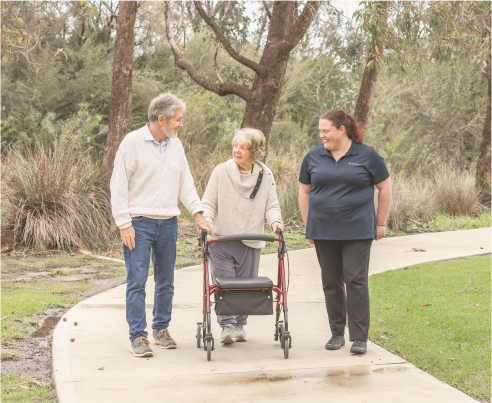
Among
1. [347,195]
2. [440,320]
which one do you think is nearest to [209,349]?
[347,195]

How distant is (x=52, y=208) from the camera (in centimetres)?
1030

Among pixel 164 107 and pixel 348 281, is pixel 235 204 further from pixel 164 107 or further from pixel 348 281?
pixel 348 281

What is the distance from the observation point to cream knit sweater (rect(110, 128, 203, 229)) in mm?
4812

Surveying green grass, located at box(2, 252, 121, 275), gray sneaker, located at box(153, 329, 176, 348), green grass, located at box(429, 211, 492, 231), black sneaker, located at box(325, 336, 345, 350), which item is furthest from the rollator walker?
green grass, located at box(429, 211, 492, 231)

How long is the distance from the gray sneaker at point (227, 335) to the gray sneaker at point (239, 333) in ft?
0.12

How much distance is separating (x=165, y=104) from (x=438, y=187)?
1344cm

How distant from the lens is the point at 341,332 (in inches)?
206

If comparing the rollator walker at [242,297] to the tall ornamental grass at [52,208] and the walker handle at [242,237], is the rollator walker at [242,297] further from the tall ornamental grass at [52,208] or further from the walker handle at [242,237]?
the tall ornamental grass at [52,208]

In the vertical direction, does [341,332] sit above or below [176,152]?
below

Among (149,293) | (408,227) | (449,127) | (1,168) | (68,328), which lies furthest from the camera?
(449,127)

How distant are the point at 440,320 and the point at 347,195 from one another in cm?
203

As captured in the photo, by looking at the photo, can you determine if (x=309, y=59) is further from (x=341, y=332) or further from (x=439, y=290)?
(x=341, y=332)

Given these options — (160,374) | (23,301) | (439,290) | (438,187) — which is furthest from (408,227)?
(160,374)

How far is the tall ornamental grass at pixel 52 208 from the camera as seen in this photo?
33.1ft
